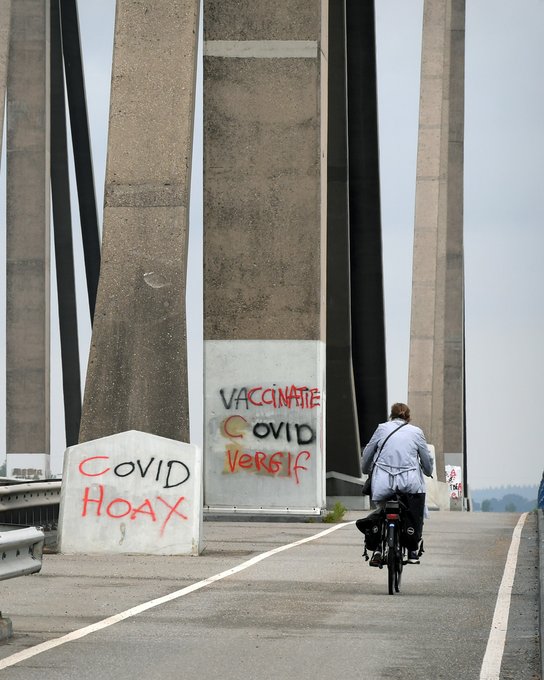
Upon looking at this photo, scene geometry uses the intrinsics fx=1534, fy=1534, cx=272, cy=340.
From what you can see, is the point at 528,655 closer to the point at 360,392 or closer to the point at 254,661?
the point at 254,661

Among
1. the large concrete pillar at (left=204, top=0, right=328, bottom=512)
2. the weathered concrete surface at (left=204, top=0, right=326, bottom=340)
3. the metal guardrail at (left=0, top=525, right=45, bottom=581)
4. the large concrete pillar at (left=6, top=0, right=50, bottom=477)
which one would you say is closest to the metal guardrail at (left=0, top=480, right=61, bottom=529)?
the large concrete pillar at (left=204, top=0, right=328, bottom=512)

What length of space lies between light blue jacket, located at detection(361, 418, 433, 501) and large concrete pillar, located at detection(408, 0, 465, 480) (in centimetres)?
4544

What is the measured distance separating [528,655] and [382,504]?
4469 millimetres

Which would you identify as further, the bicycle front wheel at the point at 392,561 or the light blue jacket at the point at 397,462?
the light blue jacket at the point at 397,462

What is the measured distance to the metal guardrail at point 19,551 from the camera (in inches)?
362

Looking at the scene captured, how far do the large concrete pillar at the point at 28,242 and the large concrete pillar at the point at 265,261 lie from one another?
26523 millimetres

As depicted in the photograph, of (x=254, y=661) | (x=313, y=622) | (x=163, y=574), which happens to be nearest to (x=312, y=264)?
(x=163, y=574)

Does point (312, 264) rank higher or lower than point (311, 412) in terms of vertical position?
higher

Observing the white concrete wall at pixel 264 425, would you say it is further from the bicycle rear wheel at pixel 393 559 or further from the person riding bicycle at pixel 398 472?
the bicycle rear wheel at pixel 393 559

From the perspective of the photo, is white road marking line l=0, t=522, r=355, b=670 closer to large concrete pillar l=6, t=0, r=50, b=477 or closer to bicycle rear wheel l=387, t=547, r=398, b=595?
bicycle rear wheel l=387, t=547, r=398, b=595

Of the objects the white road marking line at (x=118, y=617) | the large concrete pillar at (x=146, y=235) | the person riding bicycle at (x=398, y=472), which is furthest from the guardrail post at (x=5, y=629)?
the large concrete pillar at (x=146, y=235)

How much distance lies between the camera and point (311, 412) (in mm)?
24656

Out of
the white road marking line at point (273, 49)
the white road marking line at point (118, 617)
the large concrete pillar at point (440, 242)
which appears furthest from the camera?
the large concrete pillar at point (440, 242)

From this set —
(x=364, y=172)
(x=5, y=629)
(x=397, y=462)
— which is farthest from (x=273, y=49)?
(x=5, y=629)
